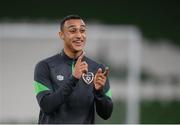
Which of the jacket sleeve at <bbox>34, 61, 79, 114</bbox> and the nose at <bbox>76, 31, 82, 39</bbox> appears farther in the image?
the nose at <bbox>76, 31, 82, 39</bbox>

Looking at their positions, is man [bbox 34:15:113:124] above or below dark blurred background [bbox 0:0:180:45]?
below

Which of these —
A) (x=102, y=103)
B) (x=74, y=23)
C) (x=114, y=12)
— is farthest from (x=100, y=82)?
(x=114, y=12)

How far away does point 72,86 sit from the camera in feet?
13.3

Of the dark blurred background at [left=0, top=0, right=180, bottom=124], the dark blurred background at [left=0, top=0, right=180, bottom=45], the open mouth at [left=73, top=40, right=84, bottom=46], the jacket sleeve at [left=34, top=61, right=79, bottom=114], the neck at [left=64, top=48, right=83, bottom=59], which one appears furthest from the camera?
the dark blurred background at [left=0, top=0, right=180, bottom=45]

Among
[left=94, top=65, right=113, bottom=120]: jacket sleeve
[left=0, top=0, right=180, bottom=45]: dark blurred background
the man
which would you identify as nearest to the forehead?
the man

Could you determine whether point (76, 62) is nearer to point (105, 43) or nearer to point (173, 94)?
point (105, 43)

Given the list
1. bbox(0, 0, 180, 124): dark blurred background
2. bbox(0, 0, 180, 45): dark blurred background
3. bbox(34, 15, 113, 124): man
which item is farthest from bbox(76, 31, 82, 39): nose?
bbox(0, 0, 180, 45): dark blurred background

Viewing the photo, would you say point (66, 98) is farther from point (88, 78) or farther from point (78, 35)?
point (78, 35)

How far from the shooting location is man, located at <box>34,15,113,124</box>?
407cm

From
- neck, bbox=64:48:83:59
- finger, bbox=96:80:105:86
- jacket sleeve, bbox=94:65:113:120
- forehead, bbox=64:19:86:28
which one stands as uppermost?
forehead, bbox=64:19:86:28

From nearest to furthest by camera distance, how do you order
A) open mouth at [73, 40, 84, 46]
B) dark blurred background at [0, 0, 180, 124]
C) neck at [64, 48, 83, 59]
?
open mouth at [73, 40, 84, 46]
neck at [64, 48, 83, 59]
dark blurred background at [0, 0, 180, 124]

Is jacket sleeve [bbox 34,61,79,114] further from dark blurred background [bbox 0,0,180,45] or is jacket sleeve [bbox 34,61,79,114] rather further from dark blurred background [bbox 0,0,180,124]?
dark blurred background [bbox 0,0,180,45]

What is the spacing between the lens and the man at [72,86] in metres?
4.07

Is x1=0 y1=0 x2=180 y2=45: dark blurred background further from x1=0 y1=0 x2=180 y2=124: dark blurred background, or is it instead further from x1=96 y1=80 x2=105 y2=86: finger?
x1=96 y1=80 x2=105 y2=86: finger
